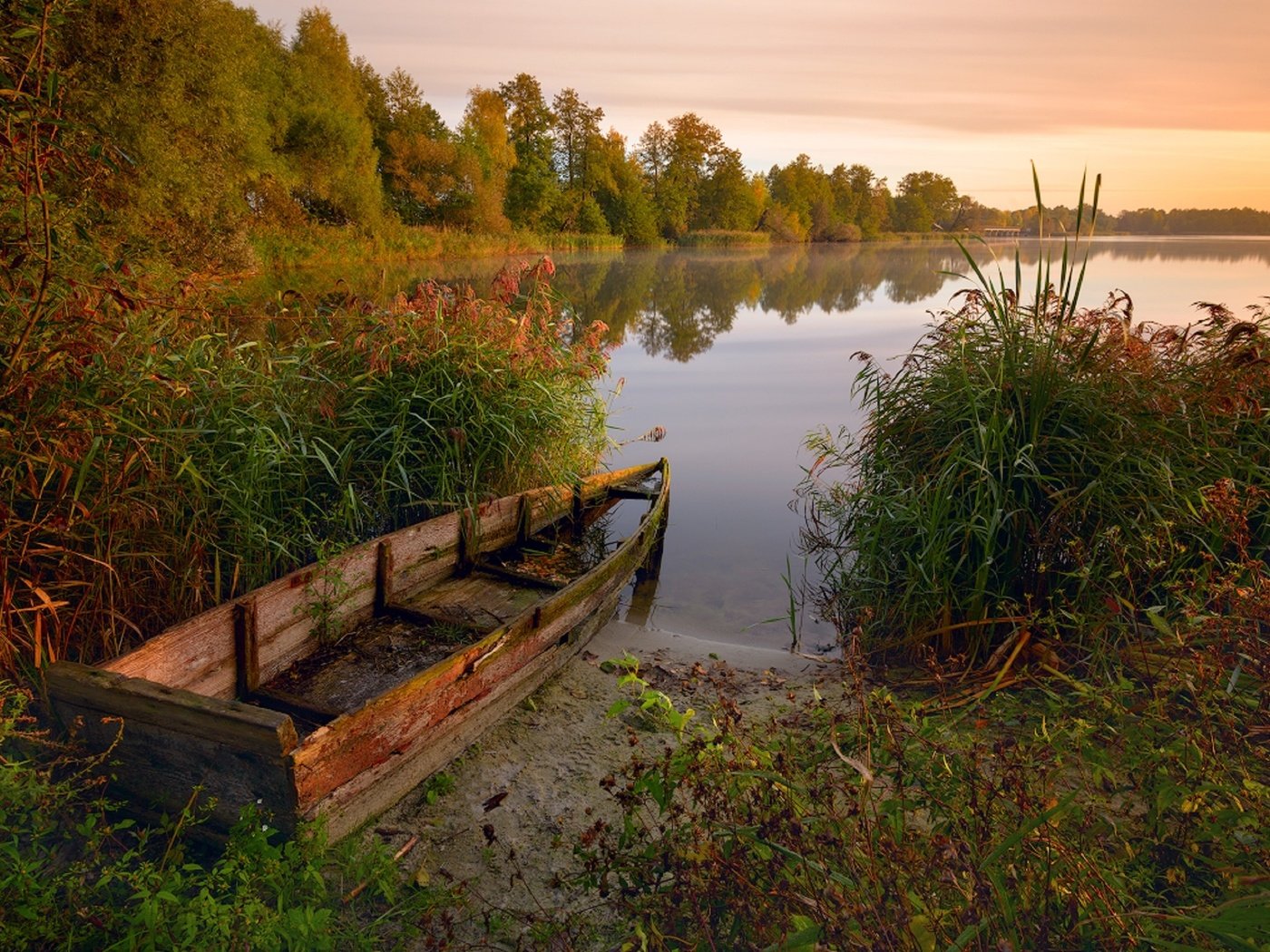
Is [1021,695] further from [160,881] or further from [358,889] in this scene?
[160,881]

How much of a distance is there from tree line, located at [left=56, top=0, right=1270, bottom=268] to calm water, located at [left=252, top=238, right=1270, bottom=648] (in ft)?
12.3

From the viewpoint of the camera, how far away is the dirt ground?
277 cm

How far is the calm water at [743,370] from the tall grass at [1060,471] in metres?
0.75

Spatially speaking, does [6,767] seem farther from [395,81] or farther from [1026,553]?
[395,81]

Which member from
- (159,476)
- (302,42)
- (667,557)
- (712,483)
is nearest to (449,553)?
(159,476)

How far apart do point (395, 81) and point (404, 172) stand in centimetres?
716

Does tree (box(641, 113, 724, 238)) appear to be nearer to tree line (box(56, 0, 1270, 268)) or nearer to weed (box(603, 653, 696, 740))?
tree line (box(56, 0, 1270, 268))

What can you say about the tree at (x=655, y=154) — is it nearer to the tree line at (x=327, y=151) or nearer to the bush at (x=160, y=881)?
the tree line at (x=327, y=151)

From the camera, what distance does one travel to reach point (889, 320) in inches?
1064

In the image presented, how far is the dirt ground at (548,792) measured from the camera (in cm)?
277

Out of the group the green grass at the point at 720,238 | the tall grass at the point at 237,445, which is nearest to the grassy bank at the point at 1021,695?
the tall grass at the point at 237,445

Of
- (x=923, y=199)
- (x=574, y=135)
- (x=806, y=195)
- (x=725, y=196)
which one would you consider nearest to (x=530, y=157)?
(x=574, y=135)

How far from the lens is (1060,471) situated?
477cm

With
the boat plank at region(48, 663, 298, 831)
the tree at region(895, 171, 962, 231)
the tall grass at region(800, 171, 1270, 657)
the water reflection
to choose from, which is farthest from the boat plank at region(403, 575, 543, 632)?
the tree at region(895, 171, 962, 231)
